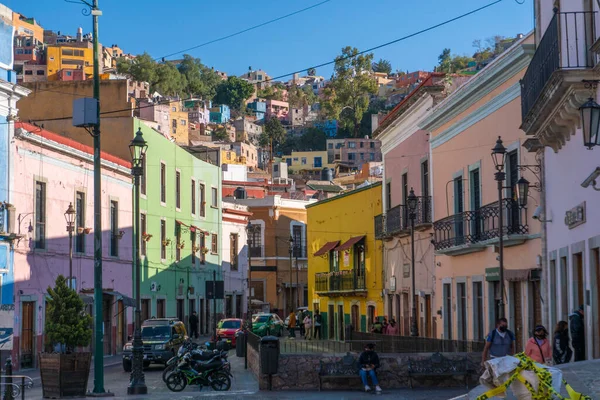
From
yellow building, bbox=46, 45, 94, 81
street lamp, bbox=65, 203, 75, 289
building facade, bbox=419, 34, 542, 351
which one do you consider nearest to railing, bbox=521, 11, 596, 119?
building facade, bbox=419, 34, 542, 351

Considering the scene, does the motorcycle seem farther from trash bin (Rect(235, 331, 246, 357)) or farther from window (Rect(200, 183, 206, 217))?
window (Rect(200, 183, 206, 217))

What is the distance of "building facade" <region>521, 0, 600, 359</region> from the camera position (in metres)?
17.5

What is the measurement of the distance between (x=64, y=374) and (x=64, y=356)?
1.15 feet

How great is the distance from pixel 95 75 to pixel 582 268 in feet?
34.1

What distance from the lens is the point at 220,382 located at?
2388 centimetres

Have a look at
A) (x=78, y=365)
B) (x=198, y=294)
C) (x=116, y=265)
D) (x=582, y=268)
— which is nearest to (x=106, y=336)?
(x=116, y=265)

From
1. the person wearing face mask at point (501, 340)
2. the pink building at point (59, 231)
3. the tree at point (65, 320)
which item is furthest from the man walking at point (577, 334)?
the pink building at point (59, 231)

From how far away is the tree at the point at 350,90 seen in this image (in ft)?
417

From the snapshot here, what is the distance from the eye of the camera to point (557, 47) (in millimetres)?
18203

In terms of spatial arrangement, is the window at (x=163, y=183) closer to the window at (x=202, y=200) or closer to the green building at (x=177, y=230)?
the green building at (x=177, y=230)

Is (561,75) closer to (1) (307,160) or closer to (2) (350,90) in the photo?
(2) (350,90)

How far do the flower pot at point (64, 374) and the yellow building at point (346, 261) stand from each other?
21795mm

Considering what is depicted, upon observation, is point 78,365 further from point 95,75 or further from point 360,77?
point 360,77

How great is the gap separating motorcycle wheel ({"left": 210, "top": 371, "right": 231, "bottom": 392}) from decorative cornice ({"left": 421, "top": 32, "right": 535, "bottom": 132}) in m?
9.92
